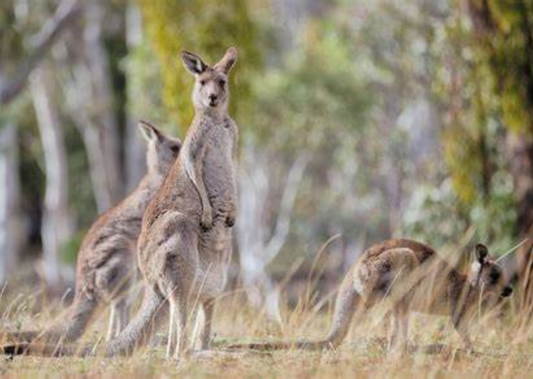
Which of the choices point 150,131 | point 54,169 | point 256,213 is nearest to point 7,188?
point 54,169

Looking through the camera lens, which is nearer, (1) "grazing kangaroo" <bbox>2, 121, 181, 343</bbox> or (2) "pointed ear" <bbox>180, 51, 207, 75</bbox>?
(2) "pointed ear" <bbox>180, 51, 207, 75</bbox>

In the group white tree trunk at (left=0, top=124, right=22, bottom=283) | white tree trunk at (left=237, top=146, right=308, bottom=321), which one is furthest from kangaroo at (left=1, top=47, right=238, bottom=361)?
white tree trunk at (left=0, top=124, right=22, bottom=283)

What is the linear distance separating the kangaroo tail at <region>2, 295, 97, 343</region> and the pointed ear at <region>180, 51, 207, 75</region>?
1.75 meters

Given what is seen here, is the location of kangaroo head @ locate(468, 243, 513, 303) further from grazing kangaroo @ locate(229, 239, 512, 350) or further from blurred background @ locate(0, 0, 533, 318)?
blurred background @ locate(0, 0, 533, 318)

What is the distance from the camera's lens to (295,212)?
3008 centimetres

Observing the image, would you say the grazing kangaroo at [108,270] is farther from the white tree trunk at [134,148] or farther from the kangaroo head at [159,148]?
the white tree trunk at [134,148]

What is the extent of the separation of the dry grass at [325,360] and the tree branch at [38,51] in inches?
500

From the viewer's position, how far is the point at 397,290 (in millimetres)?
7105

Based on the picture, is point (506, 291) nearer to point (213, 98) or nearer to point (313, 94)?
point (213, 98)

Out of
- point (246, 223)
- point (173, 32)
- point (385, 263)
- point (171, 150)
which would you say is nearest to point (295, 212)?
point (246, 223)

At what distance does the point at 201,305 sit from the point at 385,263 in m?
1.15

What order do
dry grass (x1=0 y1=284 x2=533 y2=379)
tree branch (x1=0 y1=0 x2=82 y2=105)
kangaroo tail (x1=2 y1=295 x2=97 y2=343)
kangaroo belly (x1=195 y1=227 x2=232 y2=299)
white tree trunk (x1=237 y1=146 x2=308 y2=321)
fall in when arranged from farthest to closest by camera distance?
1. white tree trunk (x1=237 y1=146 x2=308 y2=321)
2. tree branch (x1=0 y1=0 x2=82 y2=105)
3. kangaroo tail (x1=2 y1=295 x2=97 y2=343)
4. kangaroo belly (x1=195 y1=227 x2=232 y2=299)
5. dry grass (x1=0 y1=284 x2=533 y2=379)

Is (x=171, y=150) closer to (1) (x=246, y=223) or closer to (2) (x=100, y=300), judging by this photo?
(2) (x=100, y=300)

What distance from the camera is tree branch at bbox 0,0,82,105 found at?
20.6m
